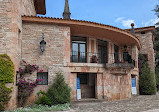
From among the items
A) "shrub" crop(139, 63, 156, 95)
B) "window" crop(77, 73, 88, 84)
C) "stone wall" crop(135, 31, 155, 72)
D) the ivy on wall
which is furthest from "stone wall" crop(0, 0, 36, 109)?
"stone wall" crop(135, 31, 155, 72)

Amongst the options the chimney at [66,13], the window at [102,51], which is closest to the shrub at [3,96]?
the window at [102,51]

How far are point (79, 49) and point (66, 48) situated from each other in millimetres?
2254

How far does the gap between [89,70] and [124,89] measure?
12.0 feet

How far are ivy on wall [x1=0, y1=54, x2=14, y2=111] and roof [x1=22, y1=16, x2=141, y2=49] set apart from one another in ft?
10.3

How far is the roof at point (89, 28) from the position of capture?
35.8ft

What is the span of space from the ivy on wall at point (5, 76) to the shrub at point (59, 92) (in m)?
2.34

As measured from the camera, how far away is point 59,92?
9.97 m

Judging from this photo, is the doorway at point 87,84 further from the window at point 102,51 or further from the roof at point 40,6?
the roof at point 40,6

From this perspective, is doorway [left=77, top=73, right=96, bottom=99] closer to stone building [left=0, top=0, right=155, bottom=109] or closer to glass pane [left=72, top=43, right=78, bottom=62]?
stone building [left=0, top=0, right=155, bottom=109]

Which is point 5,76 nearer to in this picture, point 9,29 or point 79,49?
point 9,29

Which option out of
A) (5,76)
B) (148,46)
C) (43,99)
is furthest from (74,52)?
(148,46)

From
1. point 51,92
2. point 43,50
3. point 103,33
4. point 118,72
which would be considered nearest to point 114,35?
point 103,33

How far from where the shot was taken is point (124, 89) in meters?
13.7

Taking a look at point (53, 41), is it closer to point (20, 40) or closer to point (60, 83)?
point (20, 40)
